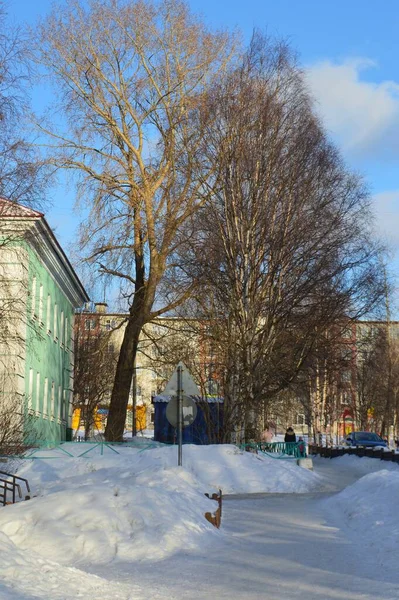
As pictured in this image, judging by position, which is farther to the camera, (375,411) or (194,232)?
(375,411)

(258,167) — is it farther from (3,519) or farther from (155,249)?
(3,519)

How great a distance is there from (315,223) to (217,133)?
4.50m

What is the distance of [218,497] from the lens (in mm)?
15555

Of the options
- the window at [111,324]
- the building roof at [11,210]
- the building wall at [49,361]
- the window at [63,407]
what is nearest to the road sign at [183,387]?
the building roof at [11,210]

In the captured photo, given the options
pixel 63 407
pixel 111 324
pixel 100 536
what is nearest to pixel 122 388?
pixel 111 324

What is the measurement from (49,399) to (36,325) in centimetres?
Result: 724

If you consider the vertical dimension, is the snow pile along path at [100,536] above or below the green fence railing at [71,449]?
below

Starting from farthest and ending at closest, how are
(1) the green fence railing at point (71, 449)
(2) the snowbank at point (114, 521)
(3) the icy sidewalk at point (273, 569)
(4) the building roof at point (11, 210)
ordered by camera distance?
(1) the green fence railing at point (71, 449) → (4) the building roof at point (11, 210) → (2) the snowbank at point (114, 521) → (3) the icy sidewalk at point (273, 569)

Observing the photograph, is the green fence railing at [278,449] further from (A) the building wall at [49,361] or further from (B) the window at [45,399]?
(B) the window at [45,399]

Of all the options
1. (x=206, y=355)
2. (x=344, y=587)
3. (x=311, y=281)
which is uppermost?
(x=311, y=281)

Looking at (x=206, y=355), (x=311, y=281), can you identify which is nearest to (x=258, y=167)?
(x=311, y=281)

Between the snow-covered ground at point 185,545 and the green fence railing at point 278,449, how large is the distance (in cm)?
1053

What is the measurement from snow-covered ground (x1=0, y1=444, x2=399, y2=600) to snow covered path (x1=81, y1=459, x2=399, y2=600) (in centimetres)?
1

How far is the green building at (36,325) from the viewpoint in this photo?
2028 centimetres
